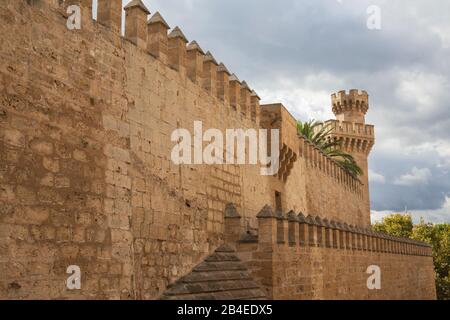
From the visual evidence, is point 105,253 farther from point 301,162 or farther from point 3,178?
point 301,162

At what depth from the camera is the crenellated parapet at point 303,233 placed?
1007 centimetres

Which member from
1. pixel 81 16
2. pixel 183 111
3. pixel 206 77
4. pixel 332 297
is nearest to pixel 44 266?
pixel 81 16

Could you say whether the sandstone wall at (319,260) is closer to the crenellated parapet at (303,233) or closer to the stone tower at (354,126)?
the crenellated parapet at (303,233)

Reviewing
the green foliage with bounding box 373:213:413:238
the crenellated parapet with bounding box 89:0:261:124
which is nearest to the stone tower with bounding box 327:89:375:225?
the green foliage with bounding box 373:213:413:238

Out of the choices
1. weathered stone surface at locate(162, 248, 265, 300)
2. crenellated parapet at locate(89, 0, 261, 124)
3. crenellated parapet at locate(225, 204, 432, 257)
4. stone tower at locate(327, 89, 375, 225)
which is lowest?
weathered stone surface at locate(162, 248, 265, 300)

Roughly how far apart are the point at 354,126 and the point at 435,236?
37.1ft

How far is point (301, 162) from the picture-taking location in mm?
19312

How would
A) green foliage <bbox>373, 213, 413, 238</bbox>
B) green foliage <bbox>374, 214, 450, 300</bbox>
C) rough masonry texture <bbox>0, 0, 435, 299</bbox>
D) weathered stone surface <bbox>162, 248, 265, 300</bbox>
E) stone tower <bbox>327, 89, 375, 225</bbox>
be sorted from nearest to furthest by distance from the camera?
rough masonry texture <bbox>0, 0, 435, 299</bbox>
weathered stone surface <bbox>162, 248, 265, 300</bbox>
green foliage <bbox>374, 214, 450, 300</bbox>
stone tower <bbox>327, 89, 375, 225</bbox>
green foliage <bbox>373, 213, 413, 238</bbox>

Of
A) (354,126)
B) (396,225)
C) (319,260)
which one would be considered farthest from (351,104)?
(319,260)

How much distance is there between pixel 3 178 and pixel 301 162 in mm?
14683

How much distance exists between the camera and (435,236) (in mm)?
41969

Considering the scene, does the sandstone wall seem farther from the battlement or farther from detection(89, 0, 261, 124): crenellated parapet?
the battlement

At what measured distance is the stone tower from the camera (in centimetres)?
4044

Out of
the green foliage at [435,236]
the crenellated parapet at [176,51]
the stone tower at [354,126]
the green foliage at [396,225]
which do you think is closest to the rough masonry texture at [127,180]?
the crenellated parapet at [176,51]
